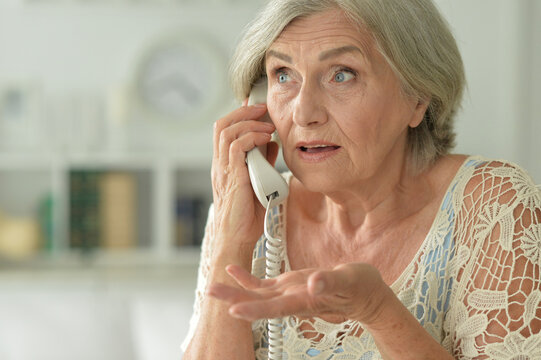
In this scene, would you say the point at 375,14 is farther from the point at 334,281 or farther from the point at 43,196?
the point at 43,196

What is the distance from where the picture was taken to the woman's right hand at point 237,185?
4.51 feet

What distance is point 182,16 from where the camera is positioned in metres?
3.68

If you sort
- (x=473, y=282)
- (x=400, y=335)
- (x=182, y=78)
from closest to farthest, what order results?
(x=400, y=335) → (x=473, y=282) → (x=182, y=78)

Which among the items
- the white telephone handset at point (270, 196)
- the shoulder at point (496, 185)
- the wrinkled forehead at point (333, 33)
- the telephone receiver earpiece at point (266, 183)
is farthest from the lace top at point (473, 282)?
the wrinkled forehead at point (333, 33)

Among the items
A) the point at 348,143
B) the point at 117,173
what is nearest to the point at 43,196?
the point at 117,173

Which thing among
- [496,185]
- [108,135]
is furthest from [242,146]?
[108,135]

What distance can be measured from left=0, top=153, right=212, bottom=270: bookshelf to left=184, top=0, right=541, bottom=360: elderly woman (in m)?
2.15

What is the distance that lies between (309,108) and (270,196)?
194mm

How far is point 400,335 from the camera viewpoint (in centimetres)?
109

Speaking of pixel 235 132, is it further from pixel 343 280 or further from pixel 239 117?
pixel 343 280

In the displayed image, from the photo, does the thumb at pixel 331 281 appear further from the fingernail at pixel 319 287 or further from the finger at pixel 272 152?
the finger at pixel 272 152

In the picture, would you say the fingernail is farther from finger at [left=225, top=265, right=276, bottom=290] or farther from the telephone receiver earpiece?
the telephone receiver earpiece

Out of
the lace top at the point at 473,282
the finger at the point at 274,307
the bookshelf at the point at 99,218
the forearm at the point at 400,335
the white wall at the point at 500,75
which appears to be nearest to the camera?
the finger at the point at 274,307

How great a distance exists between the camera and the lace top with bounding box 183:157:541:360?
3.86ft
